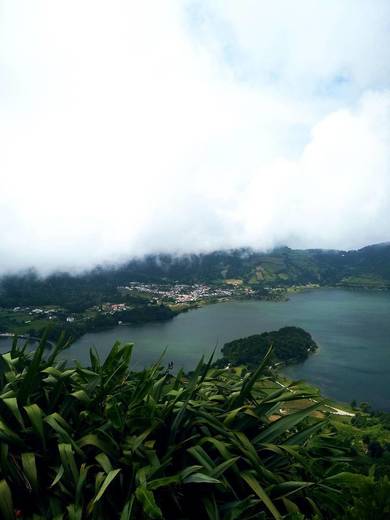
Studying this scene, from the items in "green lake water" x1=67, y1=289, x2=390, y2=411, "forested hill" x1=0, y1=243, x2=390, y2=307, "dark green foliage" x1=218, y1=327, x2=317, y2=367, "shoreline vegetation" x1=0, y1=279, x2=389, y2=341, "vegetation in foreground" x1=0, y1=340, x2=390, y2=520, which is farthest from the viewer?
"forested hill" x1=0, y1=243, x2=390, y2=307

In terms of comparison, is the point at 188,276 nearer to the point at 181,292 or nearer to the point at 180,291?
the point at 180,291

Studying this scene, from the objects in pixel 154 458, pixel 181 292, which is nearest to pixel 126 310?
pixel 181 292

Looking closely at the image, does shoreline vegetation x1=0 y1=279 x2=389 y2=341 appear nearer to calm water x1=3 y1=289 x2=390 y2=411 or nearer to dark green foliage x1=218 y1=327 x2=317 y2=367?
calm water x1=3 y1=289 x2=390 y2=411

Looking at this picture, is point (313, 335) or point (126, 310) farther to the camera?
point (126, 310)

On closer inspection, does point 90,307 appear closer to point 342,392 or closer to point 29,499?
point 342,392

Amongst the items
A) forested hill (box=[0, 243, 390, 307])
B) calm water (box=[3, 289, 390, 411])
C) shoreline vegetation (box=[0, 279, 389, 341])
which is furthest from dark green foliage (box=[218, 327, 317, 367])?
forested hill (box=[0, 243, 390, 307])

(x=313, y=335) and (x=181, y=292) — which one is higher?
(x=181, y=292)

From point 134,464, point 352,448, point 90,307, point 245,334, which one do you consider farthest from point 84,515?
point 90,307
